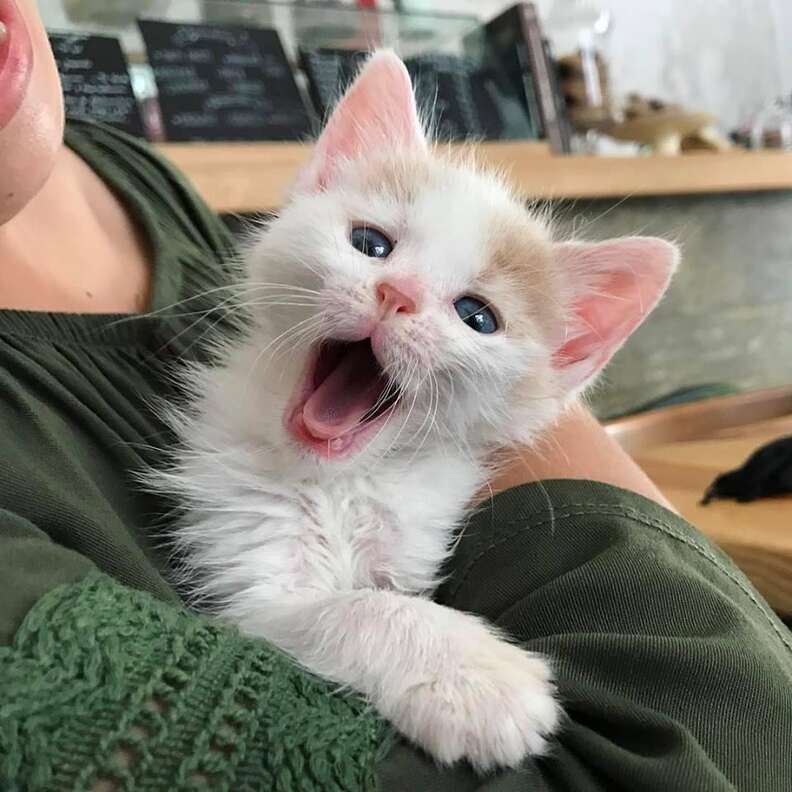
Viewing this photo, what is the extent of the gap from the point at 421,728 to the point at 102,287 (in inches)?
25.9

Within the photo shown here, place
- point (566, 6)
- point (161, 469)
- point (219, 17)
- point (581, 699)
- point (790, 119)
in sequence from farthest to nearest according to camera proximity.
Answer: point (790, 119), point (566, 6), point (219, 17), point (161, 469), point (581, 699)

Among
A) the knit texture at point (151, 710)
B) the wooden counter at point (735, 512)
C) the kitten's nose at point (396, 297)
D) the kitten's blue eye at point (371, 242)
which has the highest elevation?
the kitten's blue eye at point (371, 242)

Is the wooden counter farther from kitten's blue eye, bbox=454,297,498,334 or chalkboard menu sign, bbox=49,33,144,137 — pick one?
chalkboard menu sign, bbox=49,33,144,137

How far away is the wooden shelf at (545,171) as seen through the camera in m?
1.62

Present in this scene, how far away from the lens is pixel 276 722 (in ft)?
1.60

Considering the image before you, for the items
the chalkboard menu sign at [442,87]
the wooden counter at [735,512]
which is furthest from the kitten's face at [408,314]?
the chalkboard menu sign at [442,87]

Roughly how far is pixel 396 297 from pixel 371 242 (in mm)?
120

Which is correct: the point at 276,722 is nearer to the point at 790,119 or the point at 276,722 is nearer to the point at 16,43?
the point at 16,43

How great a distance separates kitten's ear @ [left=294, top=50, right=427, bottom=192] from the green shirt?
302mm

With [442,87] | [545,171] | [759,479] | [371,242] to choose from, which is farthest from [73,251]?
[442,87]

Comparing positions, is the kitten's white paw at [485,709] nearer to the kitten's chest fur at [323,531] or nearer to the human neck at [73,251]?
the kitten's chest fur at [323,531]

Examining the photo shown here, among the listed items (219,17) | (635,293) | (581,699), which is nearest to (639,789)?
(581,699)

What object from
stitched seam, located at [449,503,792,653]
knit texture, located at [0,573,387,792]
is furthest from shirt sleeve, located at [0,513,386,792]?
stitched seam, located at [449,503,792,653]

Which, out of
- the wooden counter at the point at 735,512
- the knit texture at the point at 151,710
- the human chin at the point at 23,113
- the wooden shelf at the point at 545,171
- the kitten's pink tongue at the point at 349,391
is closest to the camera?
the knit texture at the point at 151,710
